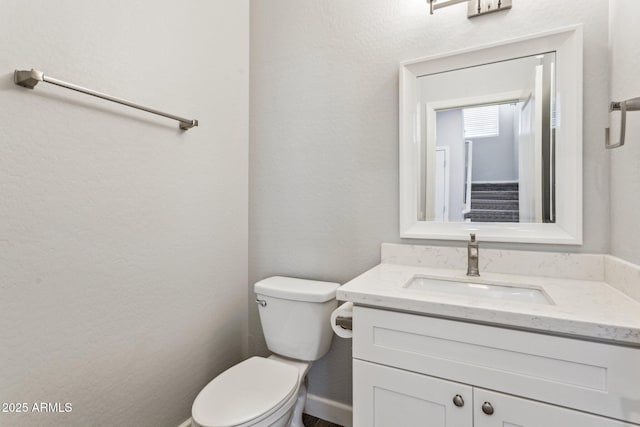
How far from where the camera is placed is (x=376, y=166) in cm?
146

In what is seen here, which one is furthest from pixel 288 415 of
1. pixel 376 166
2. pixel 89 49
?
pixel 89 49

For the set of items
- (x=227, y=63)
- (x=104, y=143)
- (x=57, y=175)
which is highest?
(x=227, y=63)

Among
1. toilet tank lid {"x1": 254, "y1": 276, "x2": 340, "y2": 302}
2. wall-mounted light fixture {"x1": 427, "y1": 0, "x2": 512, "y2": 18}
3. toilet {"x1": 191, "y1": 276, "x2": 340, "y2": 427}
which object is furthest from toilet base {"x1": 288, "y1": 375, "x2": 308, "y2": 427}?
wall-mounted light fixture {"x1": 427, "y1": 0, "x2": 512, "y2": 18}

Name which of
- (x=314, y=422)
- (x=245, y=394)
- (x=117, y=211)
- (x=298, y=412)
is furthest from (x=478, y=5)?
(x=314, y=422)

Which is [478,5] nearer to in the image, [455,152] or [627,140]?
[455,152]

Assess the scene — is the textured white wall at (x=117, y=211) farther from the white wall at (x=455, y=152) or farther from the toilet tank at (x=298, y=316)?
the white wall at (x=455, y=152)

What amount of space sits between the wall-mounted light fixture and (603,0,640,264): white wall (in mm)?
337

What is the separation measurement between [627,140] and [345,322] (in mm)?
1085

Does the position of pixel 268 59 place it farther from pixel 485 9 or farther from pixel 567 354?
pixel 567 354

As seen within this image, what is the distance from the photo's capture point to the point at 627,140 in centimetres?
96

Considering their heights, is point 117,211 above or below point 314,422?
above

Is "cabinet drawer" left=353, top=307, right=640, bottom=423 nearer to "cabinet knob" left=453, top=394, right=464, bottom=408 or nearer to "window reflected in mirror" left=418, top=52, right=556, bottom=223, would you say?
"cabinet knob" left=453, top=394, right=464, bottom=408

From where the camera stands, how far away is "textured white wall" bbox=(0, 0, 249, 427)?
3.01 ft

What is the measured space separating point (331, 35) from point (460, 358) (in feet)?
5.00
